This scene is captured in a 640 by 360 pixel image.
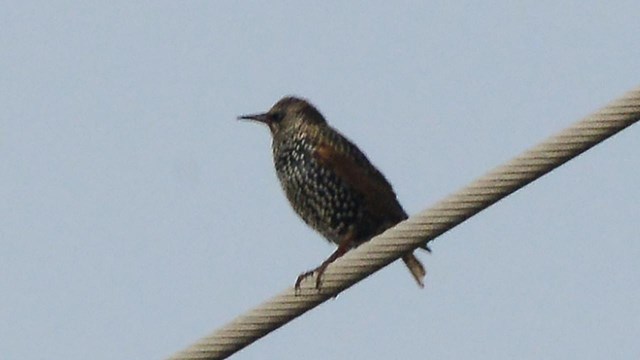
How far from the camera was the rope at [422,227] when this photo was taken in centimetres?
585

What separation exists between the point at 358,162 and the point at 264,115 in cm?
82

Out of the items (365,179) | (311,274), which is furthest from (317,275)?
(365,179)

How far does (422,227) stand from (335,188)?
2.67 metres

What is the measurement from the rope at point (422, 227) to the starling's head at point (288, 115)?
2.61m

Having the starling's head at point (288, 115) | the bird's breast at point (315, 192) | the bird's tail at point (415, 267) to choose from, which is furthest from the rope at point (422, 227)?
the starling's head at point (288, 115)

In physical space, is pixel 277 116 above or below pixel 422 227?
above

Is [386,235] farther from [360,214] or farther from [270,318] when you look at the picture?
[360,214]

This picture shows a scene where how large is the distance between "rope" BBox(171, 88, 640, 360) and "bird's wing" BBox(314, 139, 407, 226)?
1881 millimetres

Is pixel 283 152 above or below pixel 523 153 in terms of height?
above

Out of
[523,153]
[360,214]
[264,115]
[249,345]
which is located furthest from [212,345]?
[264,115]

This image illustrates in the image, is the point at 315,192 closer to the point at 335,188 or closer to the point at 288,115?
the point at 335,188

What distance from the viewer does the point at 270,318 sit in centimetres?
640

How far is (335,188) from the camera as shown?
884cm

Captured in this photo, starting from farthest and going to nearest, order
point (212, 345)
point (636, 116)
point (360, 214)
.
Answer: point (360, 214), point (212, 345), point (636, 116)
